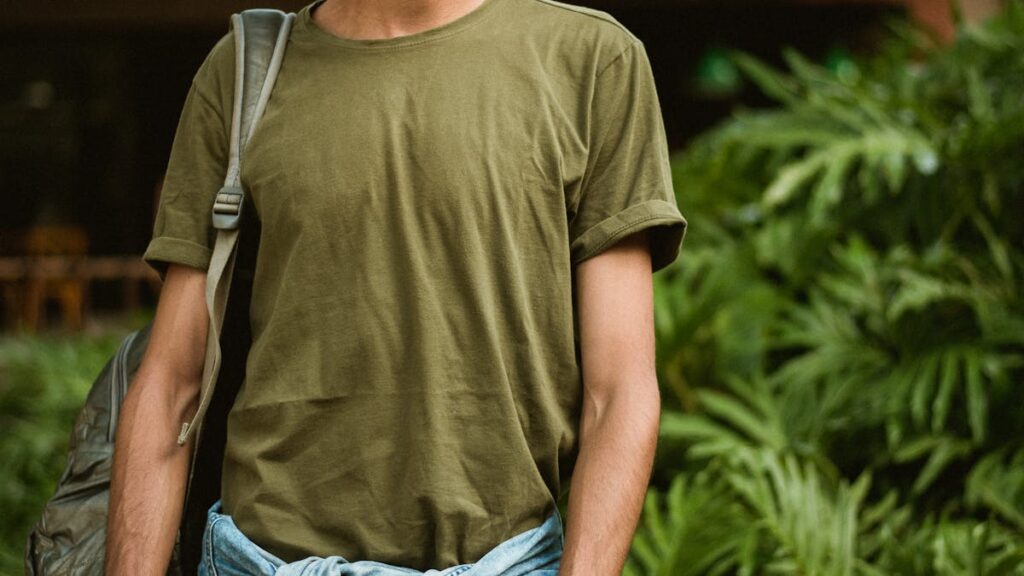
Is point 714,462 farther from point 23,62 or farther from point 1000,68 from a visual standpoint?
point 23,62

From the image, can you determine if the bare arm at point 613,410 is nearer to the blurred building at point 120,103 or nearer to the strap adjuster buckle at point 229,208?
the strap adjuster buckle at point 229,208

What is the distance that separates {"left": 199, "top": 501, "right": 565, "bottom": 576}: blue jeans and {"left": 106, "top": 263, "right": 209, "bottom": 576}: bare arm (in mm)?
83

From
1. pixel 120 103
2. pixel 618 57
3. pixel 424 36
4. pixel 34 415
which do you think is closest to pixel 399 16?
pixel 424 36

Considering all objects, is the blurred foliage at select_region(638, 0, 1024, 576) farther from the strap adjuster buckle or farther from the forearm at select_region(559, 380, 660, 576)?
the strap adjuster buckle

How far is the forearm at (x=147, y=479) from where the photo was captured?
1.54 meters

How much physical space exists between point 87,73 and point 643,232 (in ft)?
40.5

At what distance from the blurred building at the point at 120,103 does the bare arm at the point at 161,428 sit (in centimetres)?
873

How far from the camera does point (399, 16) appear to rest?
4.94 ft

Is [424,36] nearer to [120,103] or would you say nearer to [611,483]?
[611,483]

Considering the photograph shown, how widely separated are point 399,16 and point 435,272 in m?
0.36

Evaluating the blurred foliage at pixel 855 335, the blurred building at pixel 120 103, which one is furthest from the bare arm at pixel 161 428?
the blurred building at pixel 120 103

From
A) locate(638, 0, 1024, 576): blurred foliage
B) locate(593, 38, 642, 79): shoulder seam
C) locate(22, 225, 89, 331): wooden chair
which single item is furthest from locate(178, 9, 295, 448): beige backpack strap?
locate(22, 225, 89, 331): wooden chair

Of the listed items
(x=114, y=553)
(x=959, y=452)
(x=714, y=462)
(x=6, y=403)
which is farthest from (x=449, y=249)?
(x=6, y=403)

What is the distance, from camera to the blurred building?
10711 mm
